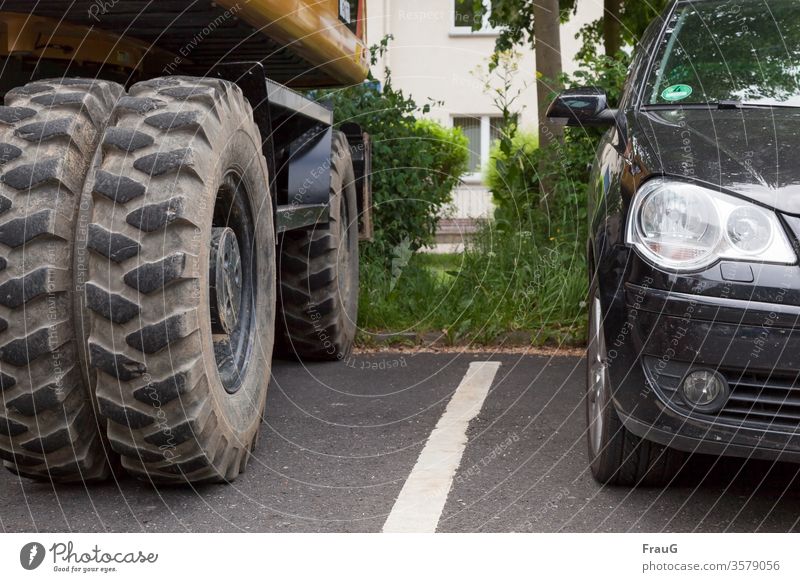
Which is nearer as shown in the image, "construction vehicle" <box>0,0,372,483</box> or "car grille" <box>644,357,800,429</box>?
"car grille" <box>644,357,800,429</box>

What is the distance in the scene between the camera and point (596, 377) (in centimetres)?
354

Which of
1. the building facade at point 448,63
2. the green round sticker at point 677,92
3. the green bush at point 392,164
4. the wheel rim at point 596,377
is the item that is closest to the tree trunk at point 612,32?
the green bush at point 392,164

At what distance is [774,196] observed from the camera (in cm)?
276

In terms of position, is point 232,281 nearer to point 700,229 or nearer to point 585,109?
point 585,109

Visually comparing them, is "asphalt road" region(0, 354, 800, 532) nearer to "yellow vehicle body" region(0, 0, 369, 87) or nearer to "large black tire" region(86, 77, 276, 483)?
"large black tire" region(86, 77, 276, 483)

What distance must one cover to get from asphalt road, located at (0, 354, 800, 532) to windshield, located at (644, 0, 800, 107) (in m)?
1.32

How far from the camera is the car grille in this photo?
2.72 meters

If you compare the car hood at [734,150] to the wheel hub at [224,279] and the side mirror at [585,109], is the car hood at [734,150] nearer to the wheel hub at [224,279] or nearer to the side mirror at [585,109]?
the side mirror at [585,109]

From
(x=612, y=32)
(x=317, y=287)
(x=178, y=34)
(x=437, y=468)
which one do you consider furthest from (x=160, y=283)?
(x=612, y=32)

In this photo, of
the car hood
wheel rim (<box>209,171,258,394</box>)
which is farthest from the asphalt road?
the car hood

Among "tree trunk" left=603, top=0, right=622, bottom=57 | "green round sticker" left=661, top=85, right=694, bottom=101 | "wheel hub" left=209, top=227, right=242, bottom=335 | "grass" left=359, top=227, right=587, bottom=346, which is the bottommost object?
"grass" left=359, top=227, right=587, bottom=346
